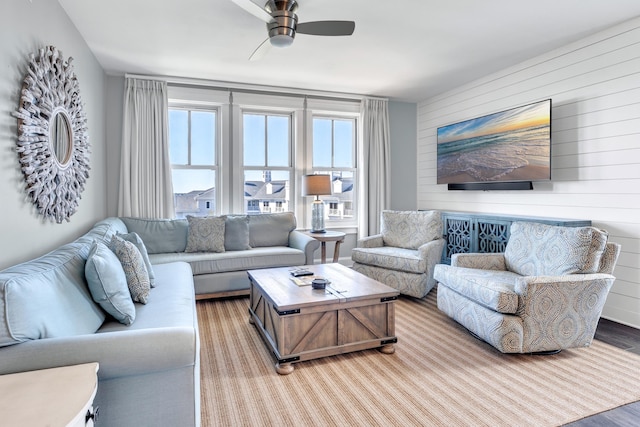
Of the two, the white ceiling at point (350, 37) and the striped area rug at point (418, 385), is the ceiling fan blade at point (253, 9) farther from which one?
the striped area rug at point (418, 385)

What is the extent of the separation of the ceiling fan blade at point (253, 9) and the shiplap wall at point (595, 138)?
2864mm

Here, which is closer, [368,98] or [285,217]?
[285,217]

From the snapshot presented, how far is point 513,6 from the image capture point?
275 cm

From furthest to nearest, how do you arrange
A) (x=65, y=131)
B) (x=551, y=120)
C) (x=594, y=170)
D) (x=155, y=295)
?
(x=551, y=120) < (x=594, y=170) < (x=65, y=131) < (x=155, y=295)

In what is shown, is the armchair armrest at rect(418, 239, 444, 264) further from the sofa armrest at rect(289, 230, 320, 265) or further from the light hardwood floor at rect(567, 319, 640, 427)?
the light hardwood floor at rect(567, 319, 640, 427)

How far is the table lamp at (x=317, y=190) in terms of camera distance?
4.52 metres

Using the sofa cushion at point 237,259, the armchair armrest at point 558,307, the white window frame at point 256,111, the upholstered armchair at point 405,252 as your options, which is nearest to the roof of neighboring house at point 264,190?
the white window frame at point 256,111

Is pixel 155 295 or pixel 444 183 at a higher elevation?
pixel 444 183

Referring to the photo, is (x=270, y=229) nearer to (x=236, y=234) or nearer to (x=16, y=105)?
(x=236, y=234)

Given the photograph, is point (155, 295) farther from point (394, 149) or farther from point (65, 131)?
point (394, 149)

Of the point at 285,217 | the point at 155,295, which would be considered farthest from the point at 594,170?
the point at 155,295

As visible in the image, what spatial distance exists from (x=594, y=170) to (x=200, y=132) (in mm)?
4364

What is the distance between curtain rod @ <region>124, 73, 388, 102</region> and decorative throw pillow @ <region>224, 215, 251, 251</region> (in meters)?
1.71

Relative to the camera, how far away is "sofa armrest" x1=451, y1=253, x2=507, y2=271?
3248 mm
